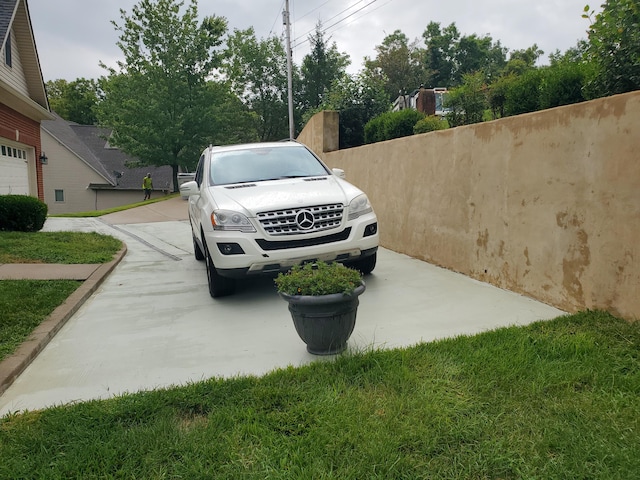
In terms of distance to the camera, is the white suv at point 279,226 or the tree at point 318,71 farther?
the tree at point 318,71

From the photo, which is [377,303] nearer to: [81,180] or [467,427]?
[467,427]

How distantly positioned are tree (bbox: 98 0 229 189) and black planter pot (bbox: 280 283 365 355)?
1060 inches

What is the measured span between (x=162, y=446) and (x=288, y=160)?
15.0 feet

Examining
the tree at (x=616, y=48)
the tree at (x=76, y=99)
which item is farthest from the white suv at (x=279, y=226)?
the tree at (x=76, y=99)

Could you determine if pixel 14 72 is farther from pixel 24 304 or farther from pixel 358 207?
pixel 358 207

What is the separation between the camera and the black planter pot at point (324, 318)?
3.37 m

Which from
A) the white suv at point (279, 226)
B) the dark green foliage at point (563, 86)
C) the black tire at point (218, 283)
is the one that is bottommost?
the black tire at point (218, 283)

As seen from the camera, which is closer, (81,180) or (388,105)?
(388,105)

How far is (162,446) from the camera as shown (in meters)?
2.43

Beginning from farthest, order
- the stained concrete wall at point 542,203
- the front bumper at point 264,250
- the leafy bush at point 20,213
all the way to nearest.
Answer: the leafy bush at point 20,213 → the front bumper at point 264,250 → the stained concrete wall at point 542,203

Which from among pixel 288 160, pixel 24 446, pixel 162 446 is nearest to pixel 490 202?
pixel 288 160

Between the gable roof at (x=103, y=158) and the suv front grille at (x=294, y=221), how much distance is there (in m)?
30.3

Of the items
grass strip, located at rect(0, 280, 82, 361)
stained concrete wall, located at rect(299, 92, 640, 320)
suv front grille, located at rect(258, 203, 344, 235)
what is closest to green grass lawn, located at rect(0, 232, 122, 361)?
grass strip, located at rect(0, 280, 82, 361)

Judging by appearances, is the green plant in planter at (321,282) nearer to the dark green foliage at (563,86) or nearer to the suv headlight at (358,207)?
the suv headlight at (358,207)
